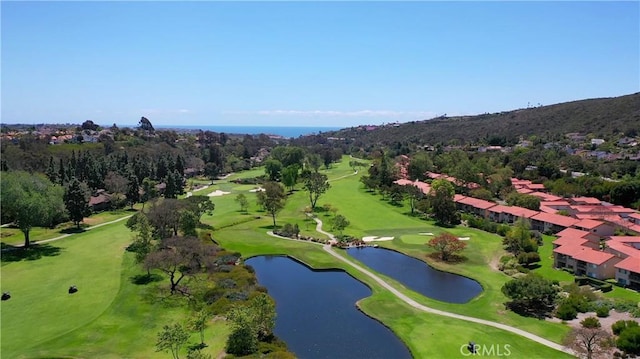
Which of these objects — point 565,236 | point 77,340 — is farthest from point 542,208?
point 77,340

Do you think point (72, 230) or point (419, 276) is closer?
point (419, 276)

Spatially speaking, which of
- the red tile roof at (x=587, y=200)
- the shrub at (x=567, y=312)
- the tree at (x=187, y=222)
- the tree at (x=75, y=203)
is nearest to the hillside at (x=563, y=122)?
the red tile roof at (x=587, y=200)

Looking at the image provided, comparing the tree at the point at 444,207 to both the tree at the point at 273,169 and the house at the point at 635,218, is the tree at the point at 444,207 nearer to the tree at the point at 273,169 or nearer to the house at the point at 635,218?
the house at the point at 635,218

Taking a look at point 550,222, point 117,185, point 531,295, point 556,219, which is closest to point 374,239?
point 550,222

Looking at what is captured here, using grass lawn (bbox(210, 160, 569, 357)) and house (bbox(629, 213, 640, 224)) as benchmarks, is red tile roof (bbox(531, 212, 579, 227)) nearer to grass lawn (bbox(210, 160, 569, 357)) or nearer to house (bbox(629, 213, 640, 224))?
grass lawn (bbox(210, 160, 569, 357))

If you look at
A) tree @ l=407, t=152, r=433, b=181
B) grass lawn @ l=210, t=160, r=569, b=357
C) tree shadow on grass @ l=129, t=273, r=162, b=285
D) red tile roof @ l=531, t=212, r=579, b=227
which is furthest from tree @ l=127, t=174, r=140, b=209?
red tile roof @ l=531, t=212, r=579, b=227

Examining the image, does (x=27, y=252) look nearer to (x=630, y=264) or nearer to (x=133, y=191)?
(x=133, y=191)
